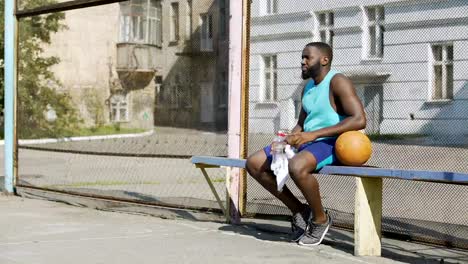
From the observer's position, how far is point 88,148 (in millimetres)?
11305

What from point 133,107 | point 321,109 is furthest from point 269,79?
point 133,107

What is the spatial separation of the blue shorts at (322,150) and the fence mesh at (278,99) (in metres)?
0.99

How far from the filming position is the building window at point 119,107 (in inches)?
456

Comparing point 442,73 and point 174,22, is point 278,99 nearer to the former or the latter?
point 174,22

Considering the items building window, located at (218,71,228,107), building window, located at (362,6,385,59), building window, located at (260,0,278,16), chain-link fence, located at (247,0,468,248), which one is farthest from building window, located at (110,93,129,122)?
building window, located at (362,6,385,59)

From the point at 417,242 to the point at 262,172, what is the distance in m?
1.29

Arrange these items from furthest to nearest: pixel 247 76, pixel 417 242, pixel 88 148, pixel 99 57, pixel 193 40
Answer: pixel 99 57 → pixel 88 148 → pixel 193 40 → pixel 247 76 → pixel 417 242

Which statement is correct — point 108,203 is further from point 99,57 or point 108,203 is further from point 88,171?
point 99,57

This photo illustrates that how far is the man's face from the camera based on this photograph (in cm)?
685

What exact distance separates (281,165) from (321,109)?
53 centimetres

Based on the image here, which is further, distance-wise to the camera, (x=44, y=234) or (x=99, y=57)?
(x=99, y=57)

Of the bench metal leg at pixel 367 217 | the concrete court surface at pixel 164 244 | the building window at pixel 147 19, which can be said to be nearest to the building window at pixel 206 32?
the building window at pixel 147 19

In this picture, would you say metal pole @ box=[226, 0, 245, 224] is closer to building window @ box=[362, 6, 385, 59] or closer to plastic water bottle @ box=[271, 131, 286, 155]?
building window @ box=[362, 6, 385, 59]

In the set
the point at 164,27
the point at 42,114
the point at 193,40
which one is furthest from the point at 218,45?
the point at 42,114
